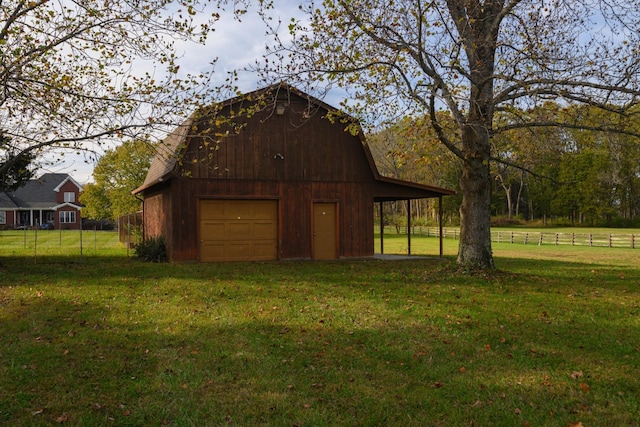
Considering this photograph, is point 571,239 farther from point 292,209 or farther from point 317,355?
point 317,355

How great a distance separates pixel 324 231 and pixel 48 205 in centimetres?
4830

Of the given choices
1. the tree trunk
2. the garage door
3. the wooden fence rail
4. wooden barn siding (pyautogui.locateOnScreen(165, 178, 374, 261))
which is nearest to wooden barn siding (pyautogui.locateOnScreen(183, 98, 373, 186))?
wooden barn siding (pyautogui.locateOnScreen(165, 178, 374, 261))

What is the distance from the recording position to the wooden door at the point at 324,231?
1806 centimetres

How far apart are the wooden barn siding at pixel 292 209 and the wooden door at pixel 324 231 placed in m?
0.22

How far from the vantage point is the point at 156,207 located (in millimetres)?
19375

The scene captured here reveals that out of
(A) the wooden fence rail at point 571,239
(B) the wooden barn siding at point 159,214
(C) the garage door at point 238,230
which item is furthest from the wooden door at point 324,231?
(A) the wooden fence rail at point 571,239

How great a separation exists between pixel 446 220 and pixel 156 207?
53.0 metres

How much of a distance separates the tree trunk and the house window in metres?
54.4

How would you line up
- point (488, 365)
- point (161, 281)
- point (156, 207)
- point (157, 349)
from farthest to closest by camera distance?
point (156, 207) < point (161, 281) < point (157, 349) < point (488, 365)

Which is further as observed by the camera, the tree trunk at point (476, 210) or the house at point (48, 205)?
the house at point (48, 205)

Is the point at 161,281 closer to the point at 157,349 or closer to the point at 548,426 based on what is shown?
the point at 157,349

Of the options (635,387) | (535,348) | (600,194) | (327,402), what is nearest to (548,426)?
(635,387)

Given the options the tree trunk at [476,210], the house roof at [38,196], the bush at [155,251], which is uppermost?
the house roof at [38,196]

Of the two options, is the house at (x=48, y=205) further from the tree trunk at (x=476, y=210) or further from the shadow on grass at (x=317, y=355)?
the tree trunk at (x=476, y=210)
